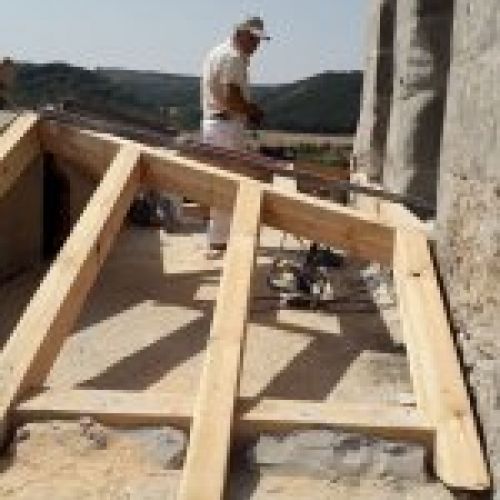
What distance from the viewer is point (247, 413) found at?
11.1ft

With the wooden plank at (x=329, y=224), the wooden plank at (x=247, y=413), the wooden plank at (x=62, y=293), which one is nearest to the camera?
the wooden plank at (x=247, y=413)

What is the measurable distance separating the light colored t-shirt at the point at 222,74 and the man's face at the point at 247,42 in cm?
4

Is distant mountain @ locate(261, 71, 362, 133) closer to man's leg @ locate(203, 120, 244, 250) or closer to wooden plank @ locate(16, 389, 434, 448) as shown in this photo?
man's leg @ locate(203, 120, 244, 250)

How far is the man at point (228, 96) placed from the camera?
6461 millimetres

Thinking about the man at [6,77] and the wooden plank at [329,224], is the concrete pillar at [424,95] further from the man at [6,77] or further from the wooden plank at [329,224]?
the man at [6,77]

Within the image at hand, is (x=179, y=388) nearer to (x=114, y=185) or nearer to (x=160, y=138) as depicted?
(x=114, y=185)

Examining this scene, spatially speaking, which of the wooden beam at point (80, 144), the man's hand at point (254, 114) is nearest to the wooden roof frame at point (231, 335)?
the wooden beam at point (80, 144)

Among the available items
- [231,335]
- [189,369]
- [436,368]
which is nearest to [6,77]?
[189,369]

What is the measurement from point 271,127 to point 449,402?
35.9ft

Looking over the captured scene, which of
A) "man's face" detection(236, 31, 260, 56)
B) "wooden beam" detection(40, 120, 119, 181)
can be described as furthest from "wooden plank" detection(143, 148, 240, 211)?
"man's face" detection(236, 31, 260, 56)

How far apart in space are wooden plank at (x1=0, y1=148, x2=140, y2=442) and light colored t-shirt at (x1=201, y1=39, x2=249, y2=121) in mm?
1732

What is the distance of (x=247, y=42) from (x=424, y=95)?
129 centimetres

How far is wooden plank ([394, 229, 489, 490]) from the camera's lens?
3.17 m

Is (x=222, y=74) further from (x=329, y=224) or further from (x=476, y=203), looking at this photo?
(x=476, y=203)
